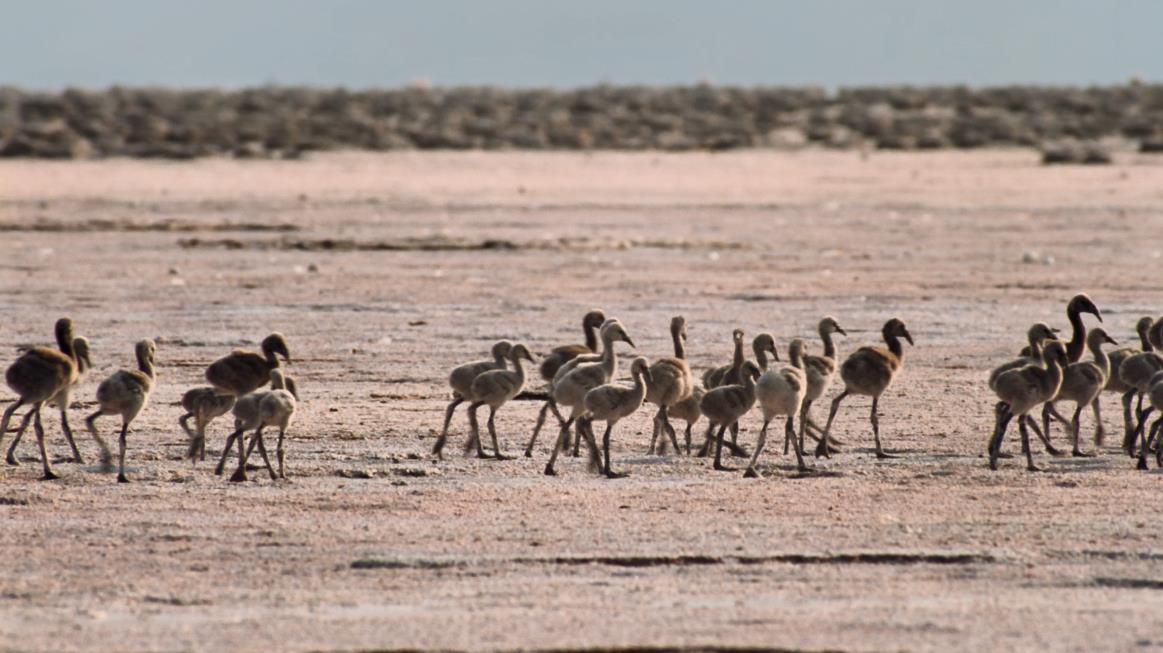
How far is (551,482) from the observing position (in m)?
11.9

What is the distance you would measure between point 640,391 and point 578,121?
180 feet

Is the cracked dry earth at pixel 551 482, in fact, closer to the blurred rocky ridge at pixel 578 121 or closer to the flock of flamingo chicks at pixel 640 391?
the flock of flamingo chicks at pixel 640 391

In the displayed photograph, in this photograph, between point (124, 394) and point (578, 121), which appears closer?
point (124, 394)

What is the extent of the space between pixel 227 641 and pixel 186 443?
515 cm

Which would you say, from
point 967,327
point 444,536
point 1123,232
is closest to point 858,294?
point 967,327

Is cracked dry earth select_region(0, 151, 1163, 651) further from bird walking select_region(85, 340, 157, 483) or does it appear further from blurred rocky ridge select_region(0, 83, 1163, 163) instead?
blurred rocky ridge select_region(0, 83, 1163, 163)

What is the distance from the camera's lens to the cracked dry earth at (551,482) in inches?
337

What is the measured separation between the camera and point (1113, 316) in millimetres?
19625

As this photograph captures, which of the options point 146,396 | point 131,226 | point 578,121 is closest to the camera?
point 146,396

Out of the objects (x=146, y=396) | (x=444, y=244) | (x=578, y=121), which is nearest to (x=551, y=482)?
(x=146, y=396)

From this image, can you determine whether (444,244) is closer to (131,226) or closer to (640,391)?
(131,226)

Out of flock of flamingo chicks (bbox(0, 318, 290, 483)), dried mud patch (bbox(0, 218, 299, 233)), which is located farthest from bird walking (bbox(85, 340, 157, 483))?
dried mud patch (bbox(0, 218, 299, 233))

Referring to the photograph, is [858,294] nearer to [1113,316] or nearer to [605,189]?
[1113,316]

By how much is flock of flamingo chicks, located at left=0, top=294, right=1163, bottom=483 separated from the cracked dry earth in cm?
22
